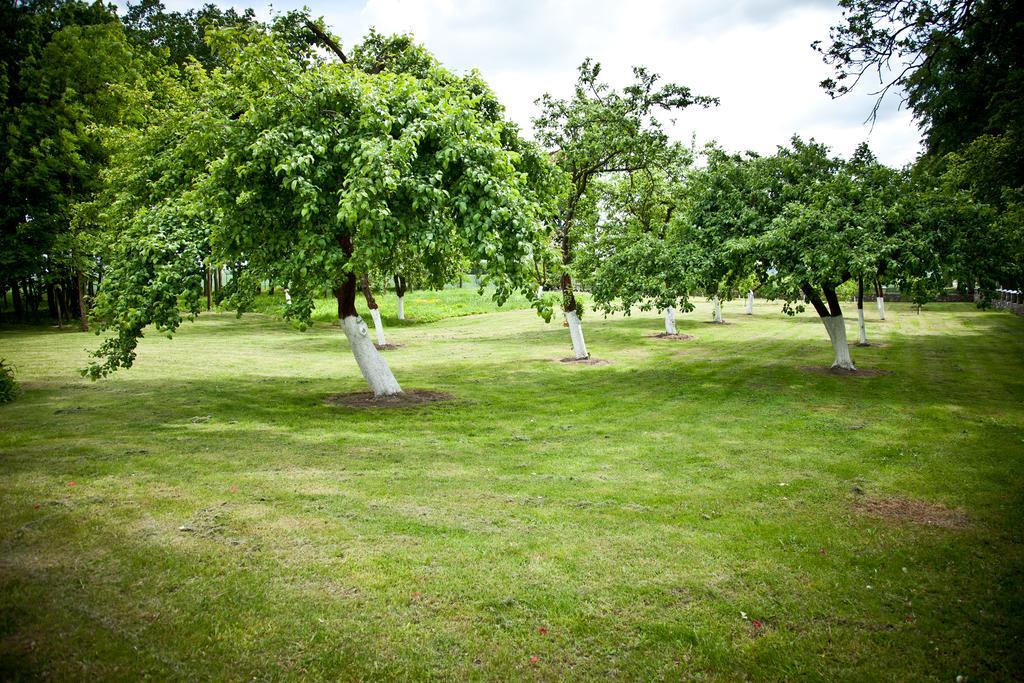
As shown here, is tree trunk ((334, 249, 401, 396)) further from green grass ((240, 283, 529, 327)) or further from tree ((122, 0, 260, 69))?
tree ((122, 0, 260, 69))

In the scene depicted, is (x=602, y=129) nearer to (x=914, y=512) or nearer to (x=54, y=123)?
(x=914, y=512)

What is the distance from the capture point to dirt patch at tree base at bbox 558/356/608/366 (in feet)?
71.7

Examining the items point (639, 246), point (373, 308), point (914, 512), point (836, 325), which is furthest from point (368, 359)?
point (836, 325)

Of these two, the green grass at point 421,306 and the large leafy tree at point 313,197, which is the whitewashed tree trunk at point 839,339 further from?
the green grass at point 421,306

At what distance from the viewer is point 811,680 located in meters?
4.24

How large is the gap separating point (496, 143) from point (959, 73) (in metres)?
14.6

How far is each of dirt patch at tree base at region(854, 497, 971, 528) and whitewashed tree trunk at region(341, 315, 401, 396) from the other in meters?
10.9

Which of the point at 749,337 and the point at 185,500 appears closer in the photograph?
the point at 185,500

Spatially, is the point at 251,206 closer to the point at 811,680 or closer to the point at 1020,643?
the point at 811,680

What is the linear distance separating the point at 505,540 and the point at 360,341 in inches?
370

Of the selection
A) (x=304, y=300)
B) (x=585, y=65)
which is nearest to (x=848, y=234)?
(x=585, y=65)

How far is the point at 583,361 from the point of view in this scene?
73.2 ft

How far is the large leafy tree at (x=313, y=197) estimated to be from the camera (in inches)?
434

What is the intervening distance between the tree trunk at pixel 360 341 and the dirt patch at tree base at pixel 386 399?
0.28 meters
